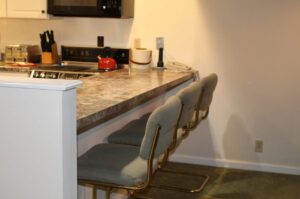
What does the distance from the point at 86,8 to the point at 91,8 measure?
49mm

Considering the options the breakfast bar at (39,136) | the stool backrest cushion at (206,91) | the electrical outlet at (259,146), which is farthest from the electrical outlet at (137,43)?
the breakfast bar at (39,136)

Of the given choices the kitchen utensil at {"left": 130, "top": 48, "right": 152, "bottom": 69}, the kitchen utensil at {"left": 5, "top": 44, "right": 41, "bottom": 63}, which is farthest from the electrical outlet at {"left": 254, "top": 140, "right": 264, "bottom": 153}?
the kitchen utensil at {"left": 5, "top": 44, "right": 41, "bottom": 63}

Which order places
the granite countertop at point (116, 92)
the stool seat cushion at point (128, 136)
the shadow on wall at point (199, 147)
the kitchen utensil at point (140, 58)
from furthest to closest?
the shadow on wall at point (199, 147) → the kitchen utensil at point (140, 58) → the stool seat cushion at point (128, 136) → the granite countertop at point (116, 92)

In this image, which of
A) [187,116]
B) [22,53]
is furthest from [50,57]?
[187,116]

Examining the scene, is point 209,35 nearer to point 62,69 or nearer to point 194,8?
point 194,8

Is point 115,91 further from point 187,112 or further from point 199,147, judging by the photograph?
point 199,147

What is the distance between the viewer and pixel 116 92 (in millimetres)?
2217

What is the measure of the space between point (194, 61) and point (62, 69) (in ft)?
3.90

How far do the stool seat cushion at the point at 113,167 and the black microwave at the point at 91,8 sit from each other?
1.64 metres

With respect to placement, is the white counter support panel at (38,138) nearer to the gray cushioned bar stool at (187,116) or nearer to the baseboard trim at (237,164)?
the gray cushioned bar stool at (187,116)

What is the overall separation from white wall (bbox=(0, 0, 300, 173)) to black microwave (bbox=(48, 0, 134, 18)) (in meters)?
0.25

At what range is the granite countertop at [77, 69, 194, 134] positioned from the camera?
1.70 m

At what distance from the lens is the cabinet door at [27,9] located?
3656mm

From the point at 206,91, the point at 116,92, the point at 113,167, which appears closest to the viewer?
the point at 113,167
